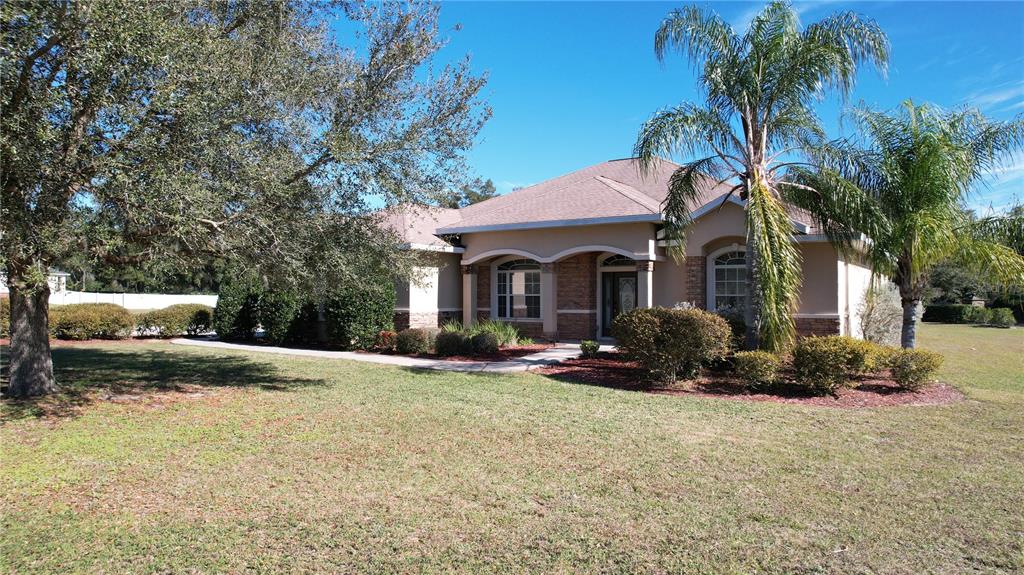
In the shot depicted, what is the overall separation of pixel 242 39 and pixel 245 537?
310 inches

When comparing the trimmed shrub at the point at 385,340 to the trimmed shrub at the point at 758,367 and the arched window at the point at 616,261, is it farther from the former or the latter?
the trimmed shrub at the point at 758,367

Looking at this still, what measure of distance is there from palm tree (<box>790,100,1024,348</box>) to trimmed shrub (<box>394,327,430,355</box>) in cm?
971

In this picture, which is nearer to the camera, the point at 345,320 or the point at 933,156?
the point at 933,156

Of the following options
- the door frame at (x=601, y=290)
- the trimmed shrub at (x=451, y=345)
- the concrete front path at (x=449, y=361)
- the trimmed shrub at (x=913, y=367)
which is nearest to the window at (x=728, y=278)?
the door frame at (x=601, y=290)

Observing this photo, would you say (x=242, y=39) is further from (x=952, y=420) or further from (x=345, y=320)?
(x=952, y=420)

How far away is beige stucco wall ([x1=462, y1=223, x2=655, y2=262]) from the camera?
16766mm

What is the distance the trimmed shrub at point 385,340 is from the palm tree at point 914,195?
35.3 feet

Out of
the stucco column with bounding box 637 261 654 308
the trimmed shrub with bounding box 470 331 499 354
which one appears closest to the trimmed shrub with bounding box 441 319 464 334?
the trimmed shrub with bounding box 470 331 499 354

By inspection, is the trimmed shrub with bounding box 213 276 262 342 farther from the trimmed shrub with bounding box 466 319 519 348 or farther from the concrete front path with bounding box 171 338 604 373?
the trimmed shrub with bounding box 466 319 519 348

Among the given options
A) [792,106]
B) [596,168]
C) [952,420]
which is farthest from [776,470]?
[596,168]

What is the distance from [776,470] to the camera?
6.41 metres

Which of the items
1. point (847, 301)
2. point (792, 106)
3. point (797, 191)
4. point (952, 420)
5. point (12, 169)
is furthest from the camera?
point (847, 301)

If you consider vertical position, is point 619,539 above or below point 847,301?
below

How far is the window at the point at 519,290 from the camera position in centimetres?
1986
